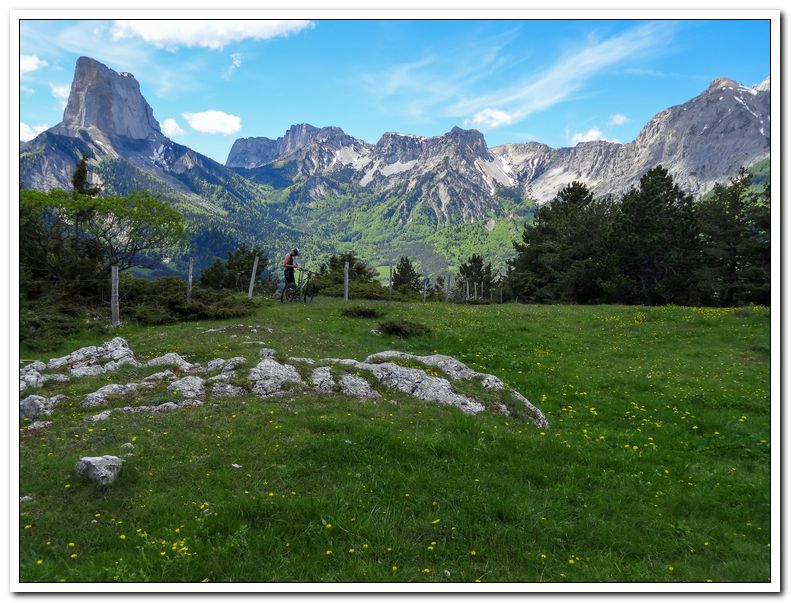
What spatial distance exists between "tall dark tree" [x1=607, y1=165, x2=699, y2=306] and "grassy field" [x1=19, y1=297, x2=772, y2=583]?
36.7m

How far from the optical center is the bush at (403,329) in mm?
28328

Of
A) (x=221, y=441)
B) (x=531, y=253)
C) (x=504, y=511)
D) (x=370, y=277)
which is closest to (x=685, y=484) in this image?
(x=504, y=511)

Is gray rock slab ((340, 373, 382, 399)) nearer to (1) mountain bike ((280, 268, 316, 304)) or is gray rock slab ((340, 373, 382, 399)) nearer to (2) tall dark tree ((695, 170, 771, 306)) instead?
(1) mountain bike ((280, 268, 316, 304))

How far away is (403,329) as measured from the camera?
93.4 ft

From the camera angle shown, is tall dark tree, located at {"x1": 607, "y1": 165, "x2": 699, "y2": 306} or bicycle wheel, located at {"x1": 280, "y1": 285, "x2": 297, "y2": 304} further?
tall dark tree, located at {"x1": 607, "y1": 165, "x2": 699, "y2": 306}

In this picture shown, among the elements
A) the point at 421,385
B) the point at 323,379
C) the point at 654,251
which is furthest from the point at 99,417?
the point at 654,251

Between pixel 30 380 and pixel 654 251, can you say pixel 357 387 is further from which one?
pixel 654 251

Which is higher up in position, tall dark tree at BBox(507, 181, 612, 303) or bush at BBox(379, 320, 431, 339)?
tall dark tree at BBox(507, 181, 612, 303)

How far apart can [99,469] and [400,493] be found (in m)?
5.81

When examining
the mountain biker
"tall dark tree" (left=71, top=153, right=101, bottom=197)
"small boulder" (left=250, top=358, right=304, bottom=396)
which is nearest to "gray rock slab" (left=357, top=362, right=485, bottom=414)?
"small boulder" (left=250, top=358, right=304, bottom=396)

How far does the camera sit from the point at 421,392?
622 inches

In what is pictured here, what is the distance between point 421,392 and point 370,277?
52.4 meters

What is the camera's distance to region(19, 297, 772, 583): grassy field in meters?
7.36
